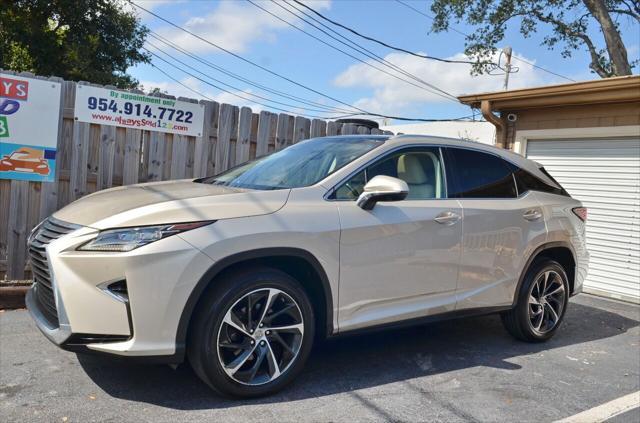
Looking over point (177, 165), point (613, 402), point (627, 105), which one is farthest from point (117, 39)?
point (613, 402)

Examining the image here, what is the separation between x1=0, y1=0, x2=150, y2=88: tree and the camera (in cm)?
1526

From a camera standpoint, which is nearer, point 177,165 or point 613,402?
point 613,402

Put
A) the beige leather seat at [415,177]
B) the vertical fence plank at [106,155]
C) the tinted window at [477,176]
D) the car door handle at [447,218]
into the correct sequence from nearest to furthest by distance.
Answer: the car door handle at [447,218]
the beige leather seat at [415,177]
the tinted window at [477,176]
the vertical fence plank at [106,155]

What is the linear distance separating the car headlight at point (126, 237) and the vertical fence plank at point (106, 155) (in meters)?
3.10

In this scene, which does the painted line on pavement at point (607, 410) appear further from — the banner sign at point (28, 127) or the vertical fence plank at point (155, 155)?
the banner sign at point (28, 127)

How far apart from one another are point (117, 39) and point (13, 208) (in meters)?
13.2

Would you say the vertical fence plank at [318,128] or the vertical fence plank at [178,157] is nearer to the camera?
the vertical fence plank at [178,157]

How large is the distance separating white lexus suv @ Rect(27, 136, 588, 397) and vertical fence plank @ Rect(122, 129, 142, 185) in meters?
1.99

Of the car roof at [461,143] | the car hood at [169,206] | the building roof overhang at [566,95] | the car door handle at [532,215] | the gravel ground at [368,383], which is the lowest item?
the gravel ground at [368,383]

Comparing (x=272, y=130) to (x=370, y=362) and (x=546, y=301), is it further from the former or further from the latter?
(x=546, y=301)

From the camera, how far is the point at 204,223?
10.6 feet

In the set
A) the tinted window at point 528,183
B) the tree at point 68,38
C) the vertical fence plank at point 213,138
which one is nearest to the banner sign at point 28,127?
the vertical fence plank at point 213,138

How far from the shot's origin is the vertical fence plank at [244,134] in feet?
22.0

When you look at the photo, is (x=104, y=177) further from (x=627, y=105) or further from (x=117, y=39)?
(x=117, y=39)
